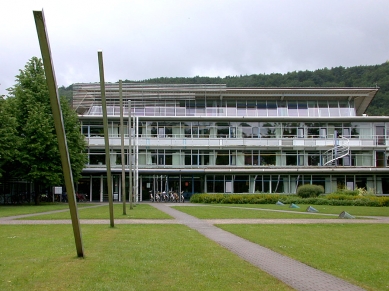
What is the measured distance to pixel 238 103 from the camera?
175 feet

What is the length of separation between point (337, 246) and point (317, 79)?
70122mm

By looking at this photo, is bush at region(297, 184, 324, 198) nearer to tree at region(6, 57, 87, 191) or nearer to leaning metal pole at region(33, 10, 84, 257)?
tree at region(6, 57, 87, 191)

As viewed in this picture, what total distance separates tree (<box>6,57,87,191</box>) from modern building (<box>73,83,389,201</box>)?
10.3m

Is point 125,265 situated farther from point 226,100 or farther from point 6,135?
point 226,100

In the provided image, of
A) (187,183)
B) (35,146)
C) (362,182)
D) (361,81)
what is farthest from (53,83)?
(361,81)

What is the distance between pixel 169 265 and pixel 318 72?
77528mm

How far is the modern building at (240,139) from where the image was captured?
5028 cm

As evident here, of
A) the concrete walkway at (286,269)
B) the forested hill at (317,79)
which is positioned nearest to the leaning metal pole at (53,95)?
the concrete walkway at (286,269)

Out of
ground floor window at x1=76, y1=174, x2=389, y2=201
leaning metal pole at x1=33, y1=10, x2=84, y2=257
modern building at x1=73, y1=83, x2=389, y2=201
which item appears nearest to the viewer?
leaning metal pole at x1=33, y1=10, x2=84, y2=257

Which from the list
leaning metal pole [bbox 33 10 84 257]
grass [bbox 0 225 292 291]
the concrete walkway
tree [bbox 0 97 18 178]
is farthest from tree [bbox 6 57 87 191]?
leaning metal pole [bbox 33 10 84 257]

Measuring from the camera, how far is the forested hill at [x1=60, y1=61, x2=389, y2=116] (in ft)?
248

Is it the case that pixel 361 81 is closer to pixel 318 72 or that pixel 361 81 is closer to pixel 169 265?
pixel 318 72

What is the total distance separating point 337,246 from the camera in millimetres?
12711

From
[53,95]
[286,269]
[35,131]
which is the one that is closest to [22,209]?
[35,131]
